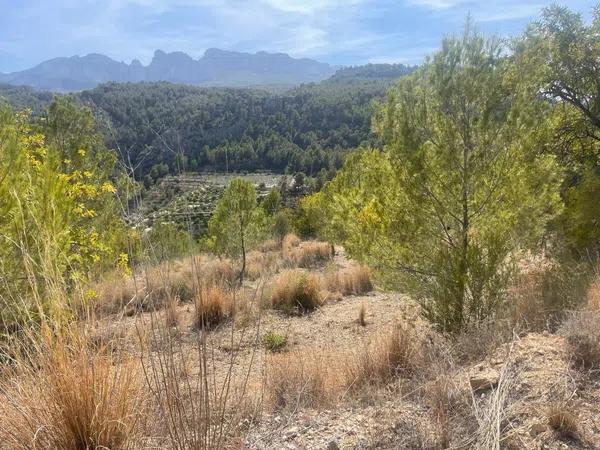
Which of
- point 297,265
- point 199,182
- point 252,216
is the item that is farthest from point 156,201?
point 297,265

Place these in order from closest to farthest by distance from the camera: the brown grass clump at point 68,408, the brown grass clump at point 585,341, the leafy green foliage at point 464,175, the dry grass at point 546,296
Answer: the brown grass clump at point 68,408
the brown grass clump at point 585,341
the dry grass at point 546,296
the leafy green foliage at point 464,175

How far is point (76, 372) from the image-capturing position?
5.90ft

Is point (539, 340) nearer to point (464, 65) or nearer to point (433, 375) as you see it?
point (433, 375)

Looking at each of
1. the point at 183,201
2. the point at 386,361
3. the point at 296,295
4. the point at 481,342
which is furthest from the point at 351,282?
the point at 183,201

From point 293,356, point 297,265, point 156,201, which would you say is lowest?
point 297,265

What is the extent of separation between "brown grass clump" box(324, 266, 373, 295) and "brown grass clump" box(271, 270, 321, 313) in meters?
1.17

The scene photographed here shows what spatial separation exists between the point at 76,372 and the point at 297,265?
540 inches

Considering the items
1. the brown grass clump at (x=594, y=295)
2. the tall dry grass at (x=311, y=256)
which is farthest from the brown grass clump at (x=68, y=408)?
the tall dry grass at (x=311, y=256)

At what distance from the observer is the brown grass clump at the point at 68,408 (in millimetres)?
1745

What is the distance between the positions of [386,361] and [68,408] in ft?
9.21

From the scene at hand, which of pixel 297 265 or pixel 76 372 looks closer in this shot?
pixel 76 372

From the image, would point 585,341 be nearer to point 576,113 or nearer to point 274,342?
point 274,342

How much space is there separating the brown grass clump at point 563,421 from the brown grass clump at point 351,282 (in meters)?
8.22

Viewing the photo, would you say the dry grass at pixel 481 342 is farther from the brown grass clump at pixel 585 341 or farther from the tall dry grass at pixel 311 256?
the tall dry grass at pixel 311 256
